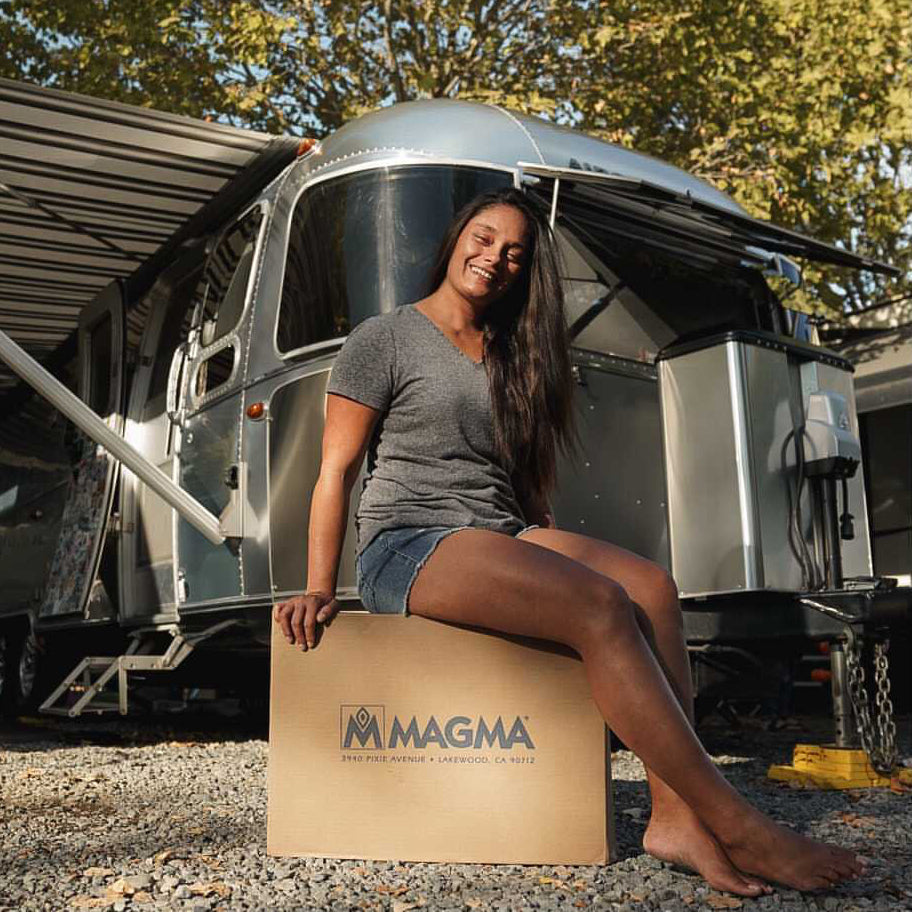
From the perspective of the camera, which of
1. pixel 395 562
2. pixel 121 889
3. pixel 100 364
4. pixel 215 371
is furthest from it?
pixel 100 364

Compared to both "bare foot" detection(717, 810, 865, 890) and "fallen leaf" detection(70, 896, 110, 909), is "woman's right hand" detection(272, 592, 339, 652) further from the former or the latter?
"bare foot" detection(717, 810, 865, 890)

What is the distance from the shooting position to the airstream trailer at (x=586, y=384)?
492 centimetres

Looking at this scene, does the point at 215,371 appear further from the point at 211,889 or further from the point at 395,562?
the point at 211,889

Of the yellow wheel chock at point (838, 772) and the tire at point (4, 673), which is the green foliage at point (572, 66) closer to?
the tire at point (4, 673)

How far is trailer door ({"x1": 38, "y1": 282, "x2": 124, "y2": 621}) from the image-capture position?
6.66 metres

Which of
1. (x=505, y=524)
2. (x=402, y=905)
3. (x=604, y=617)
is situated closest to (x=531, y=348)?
(x=505, y=524)

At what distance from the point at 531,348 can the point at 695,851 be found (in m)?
1.30

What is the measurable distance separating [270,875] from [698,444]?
275cm

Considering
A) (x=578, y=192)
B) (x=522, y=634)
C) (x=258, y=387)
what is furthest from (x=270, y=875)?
(x=578, y=192)

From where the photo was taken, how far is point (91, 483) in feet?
22.8

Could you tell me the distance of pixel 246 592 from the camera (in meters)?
5.15

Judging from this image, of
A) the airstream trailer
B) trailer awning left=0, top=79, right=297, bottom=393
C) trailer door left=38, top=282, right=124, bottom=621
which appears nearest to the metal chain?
the airstream trailer

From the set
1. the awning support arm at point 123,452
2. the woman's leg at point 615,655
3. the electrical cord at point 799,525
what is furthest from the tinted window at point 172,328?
the woman's leg at point 615,655

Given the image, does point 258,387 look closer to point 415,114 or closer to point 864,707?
point 415,114
